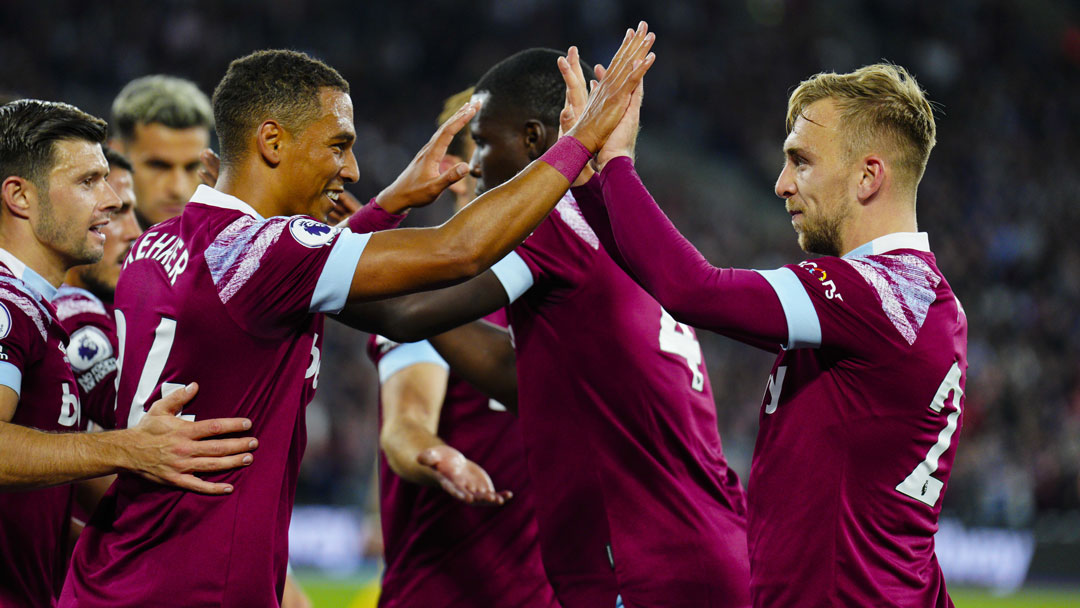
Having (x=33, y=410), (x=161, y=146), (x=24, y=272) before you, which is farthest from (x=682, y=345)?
(x=161, y=146)

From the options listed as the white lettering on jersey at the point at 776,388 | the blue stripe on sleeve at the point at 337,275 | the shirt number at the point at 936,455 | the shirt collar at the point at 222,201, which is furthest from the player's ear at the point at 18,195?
the shirt number at the point at 936,455

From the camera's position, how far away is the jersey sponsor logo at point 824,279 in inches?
134

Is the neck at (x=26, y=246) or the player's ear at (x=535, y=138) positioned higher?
the player's ear at (x=535, y=138)

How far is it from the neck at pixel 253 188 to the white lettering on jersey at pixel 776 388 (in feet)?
5.86

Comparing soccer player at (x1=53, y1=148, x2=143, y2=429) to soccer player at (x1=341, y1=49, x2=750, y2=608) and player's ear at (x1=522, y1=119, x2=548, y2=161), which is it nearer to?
soccer player at (x1=341, y1=49, x2=750, y2=608)

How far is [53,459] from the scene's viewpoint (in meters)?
3.33

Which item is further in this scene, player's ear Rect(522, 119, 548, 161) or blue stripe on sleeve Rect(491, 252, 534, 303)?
player's ear Rect(522, 119, 548, 161)

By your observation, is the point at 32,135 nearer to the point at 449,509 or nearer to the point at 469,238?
the point at 469,238

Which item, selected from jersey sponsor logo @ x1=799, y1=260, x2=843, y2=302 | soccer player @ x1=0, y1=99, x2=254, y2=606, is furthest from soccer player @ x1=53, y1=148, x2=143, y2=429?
jersey sponsor logo @ x1=799, y1=260, x2=843, y2=302

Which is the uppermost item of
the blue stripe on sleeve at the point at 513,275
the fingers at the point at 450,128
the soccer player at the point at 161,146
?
the soccer player at the point at 161,146

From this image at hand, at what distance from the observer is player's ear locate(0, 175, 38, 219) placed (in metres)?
3.95

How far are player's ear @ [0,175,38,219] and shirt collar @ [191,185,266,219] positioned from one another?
Result: 767 mm

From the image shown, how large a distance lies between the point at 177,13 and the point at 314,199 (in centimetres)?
1908

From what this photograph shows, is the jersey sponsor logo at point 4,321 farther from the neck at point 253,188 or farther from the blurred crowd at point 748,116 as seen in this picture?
the blurred crowd at point 748,116
